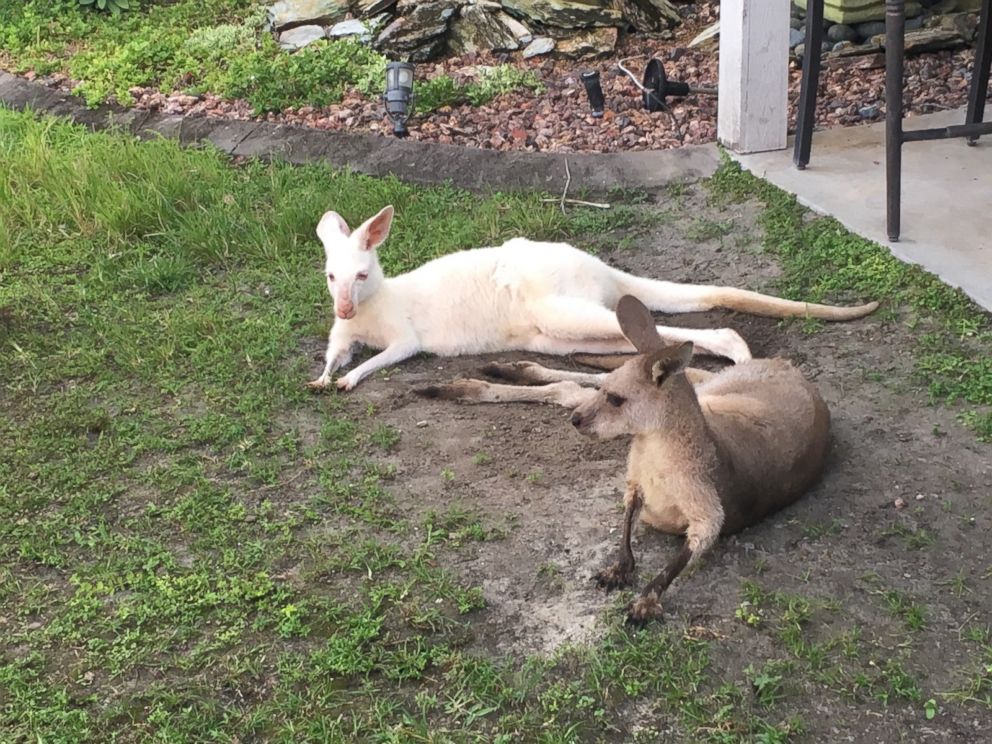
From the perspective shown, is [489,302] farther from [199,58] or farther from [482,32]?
[199,58]

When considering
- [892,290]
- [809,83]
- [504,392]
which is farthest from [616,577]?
[809,83]

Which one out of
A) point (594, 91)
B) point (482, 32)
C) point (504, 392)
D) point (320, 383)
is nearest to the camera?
point (504, 392)

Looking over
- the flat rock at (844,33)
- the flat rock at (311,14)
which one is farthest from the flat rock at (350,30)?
the flat rock at (844,33)

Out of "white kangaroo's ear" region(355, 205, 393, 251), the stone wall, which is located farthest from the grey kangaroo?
the stone wall

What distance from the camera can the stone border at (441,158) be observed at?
6.17m

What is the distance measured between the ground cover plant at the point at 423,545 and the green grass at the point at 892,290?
2 centimetres

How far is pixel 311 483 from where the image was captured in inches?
147

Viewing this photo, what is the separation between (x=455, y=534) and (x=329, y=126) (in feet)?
14.7

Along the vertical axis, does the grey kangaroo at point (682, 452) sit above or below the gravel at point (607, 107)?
above

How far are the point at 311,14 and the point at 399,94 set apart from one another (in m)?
2.38

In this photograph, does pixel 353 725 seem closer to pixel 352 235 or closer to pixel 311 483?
pixel 311 483

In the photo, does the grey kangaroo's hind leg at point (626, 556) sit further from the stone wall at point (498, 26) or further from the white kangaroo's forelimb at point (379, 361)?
the stone wall at point (498, 26)

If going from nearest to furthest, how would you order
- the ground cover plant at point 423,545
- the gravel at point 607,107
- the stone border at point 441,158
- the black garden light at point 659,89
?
the ground cover plant at point 423,545, the stone border at point 441,158, the gravel at point 607,107, the black garden light at point 659,89

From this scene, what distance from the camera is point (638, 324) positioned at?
119 inches
